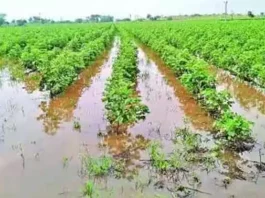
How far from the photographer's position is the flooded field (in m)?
6.97

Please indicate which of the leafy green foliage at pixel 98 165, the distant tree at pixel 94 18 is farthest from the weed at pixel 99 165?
the distant tree at pixel 94 18

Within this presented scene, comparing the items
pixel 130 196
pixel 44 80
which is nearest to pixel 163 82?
pixel 44 80

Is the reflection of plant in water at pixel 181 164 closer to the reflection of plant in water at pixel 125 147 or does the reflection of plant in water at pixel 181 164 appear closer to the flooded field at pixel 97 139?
the flooded field at pixel 97 139

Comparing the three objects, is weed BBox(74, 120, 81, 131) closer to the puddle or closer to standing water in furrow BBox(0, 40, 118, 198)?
standing water in furrow BBox(0, 40, 118, 198)

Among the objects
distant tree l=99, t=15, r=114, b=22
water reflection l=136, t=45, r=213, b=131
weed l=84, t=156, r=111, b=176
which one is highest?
weed l=84, t=156, r=111, b=176

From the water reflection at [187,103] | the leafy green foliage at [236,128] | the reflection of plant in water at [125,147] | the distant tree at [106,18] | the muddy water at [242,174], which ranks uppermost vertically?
the leafy green foliage at [236,128]

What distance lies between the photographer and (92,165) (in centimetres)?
770

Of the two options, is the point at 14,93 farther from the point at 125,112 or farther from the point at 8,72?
the point at 125,112

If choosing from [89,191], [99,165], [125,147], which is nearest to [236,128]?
[125,147]

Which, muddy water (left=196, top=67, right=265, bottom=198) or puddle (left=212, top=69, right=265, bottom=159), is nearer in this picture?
muddy water (left=196, top=67, right=265, bottom=198)

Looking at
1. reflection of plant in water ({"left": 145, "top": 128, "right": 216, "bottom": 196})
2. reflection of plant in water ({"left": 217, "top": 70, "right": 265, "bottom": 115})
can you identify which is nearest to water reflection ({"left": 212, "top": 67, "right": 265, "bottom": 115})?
reflection of plant in water ({"left": 217, "top": 70, "right": 265, "bottom": 115})

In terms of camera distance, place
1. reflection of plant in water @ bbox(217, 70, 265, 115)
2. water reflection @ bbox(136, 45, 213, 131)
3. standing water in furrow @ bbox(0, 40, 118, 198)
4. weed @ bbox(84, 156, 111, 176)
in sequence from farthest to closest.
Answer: reflection of plant in water @ bbox(217, 70, 265, 115) → water reflection @ bbox(136, 45, 213, 131) → weed @ bbox(84, 156, 111, 176) → standing water in furrow @ bbox(0, 40, 118, 198)

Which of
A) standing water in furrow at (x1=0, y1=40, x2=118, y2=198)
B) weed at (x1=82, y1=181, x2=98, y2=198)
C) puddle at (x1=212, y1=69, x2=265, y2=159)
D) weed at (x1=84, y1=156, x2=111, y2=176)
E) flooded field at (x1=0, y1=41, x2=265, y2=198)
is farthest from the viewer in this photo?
puddle at (x1=212, y1=69, x2=265, y2=159)

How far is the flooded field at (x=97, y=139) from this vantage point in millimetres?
6973
